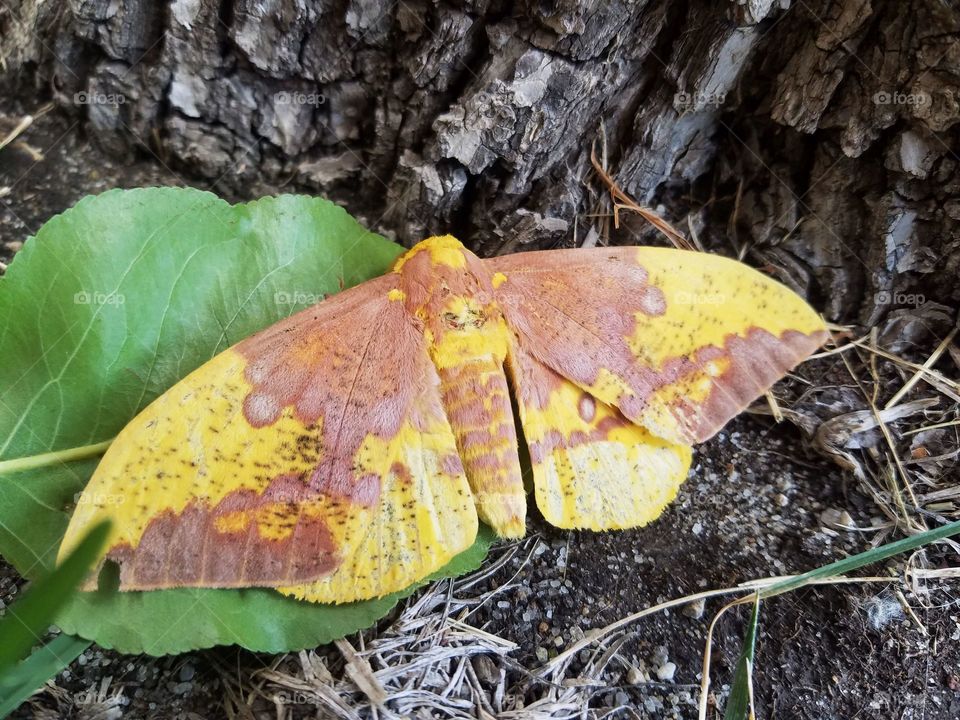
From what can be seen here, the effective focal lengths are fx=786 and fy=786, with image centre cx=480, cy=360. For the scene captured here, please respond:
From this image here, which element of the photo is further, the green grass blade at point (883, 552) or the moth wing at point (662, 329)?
the moth wing at point (662, 329)

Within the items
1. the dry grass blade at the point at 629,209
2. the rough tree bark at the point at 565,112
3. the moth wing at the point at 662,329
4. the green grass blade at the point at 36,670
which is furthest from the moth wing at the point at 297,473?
the dry grass blade at the point at 629,209

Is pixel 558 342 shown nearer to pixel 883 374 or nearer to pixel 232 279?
pixel 232 279

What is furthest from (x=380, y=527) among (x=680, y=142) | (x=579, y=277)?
(x=680, y=142)

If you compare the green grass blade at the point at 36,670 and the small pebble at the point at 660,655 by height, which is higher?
the small pebble at the point at 660,655

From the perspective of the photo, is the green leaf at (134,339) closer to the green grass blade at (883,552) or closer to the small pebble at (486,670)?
Result: the small pebble at (486,670)

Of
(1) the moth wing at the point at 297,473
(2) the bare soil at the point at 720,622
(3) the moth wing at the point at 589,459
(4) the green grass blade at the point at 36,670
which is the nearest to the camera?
(4) the green grass blade at the point at 36,670

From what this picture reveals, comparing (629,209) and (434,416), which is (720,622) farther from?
(629,209)

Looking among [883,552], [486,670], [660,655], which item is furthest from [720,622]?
[486,670]
